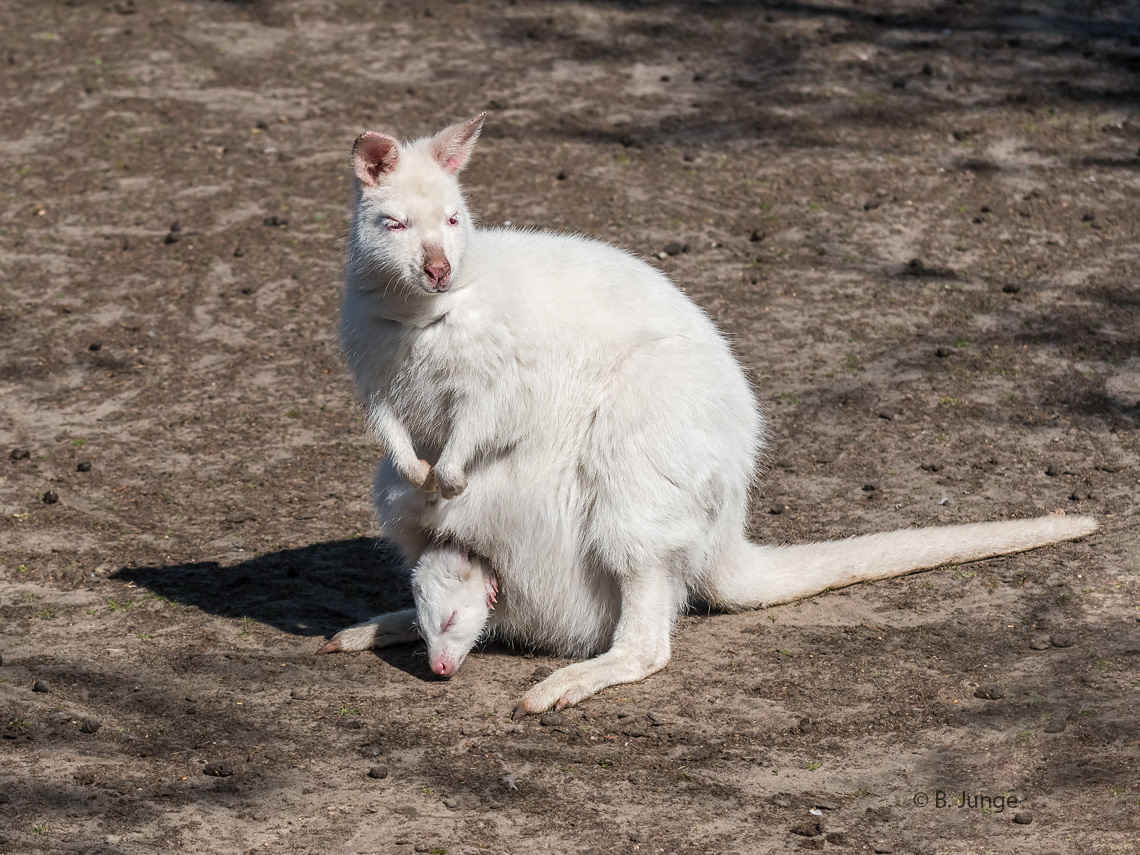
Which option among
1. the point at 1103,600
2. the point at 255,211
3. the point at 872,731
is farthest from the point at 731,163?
the point at 872,731

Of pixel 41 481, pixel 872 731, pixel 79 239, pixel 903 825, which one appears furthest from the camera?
pixel 79 239

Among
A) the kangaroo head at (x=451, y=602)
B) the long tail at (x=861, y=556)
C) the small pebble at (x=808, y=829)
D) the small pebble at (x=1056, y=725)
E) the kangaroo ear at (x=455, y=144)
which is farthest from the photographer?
the long tail at (x=861, y=556)

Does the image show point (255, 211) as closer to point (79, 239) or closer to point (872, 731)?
point (79, 239)

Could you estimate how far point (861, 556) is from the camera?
402cm

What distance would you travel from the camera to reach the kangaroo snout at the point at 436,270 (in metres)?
3.23

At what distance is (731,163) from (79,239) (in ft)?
11.9

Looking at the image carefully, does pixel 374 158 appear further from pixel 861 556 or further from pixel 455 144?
pixel 861 556

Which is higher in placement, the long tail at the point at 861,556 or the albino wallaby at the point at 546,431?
the albino wallaby at the point at 546,431

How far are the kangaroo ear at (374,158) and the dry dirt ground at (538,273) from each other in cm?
142

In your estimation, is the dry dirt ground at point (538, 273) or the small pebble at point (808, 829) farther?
the dry dirt ground at point (538, 273)

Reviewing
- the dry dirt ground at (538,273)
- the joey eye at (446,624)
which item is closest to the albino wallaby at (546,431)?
the joey eye at (446,624)

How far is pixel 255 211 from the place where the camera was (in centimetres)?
703

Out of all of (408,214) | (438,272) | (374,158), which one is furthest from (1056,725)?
(374,158)

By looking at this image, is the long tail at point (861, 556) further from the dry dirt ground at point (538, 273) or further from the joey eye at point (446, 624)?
the joey eye at point (446, 624)
